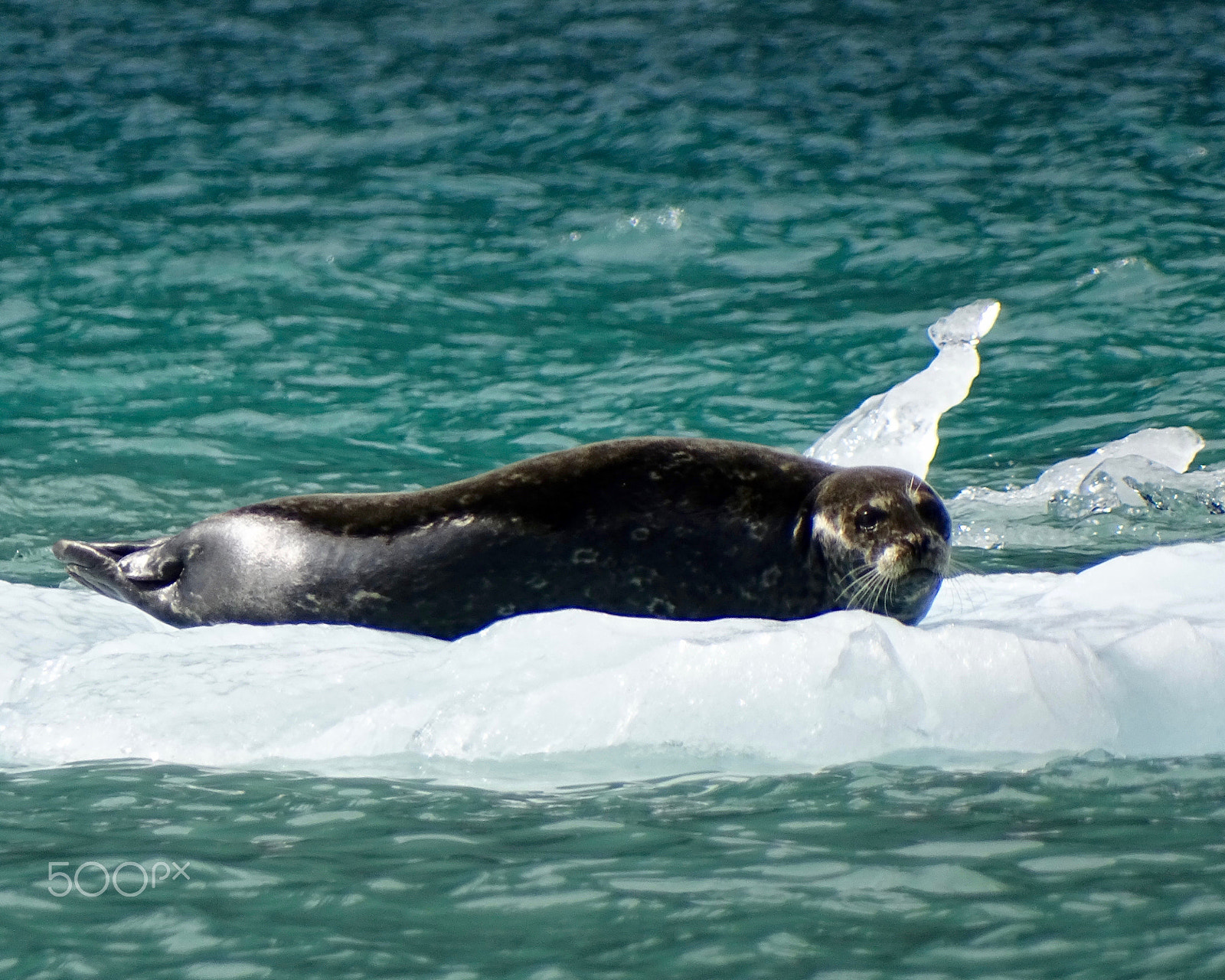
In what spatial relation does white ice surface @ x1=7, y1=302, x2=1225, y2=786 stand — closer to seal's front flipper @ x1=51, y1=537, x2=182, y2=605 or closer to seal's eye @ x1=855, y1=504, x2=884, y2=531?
seal's eye @ x1=855, y1=504, x2=884, y2=531

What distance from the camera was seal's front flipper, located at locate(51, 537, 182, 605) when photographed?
17.1ft

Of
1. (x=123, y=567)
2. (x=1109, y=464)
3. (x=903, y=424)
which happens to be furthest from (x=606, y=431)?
(x=123, y=567)

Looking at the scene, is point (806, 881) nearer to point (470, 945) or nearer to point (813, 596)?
point (470, 945)

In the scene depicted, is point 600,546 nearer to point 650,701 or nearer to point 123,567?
point 650,701

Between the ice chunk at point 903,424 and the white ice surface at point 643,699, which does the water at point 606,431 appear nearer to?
the white ice surface at point 643,699

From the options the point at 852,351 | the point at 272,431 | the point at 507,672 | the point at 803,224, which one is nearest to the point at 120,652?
the point at 507,672

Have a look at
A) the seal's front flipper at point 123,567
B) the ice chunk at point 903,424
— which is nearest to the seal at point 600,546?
the seal's front flipper at point 123,567

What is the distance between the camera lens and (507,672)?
3.79 meters

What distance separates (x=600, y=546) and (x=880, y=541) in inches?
32.3

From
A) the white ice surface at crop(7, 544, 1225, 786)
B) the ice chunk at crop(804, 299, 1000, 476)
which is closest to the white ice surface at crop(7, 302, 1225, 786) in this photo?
the white ice surface at crop(7, 544, 1225, 786)

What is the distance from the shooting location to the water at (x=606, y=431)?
251 cm

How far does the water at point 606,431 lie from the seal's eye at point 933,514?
29 cm

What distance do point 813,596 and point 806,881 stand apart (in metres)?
2.36

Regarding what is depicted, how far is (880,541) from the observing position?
4.58 meters
